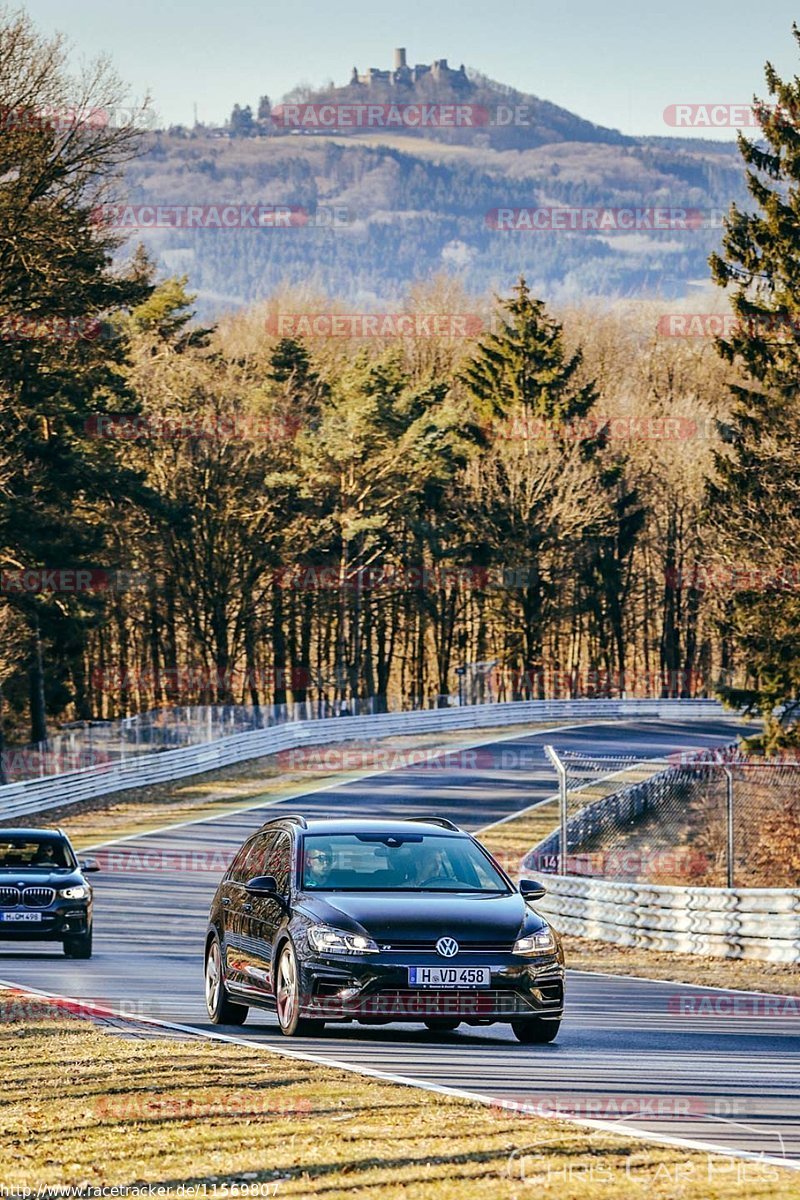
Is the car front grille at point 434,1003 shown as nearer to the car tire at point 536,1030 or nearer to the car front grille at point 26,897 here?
the car tire at point 536,1030

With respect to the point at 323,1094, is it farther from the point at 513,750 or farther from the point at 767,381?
the point at 513,750

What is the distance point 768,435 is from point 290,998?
3951 centimetres

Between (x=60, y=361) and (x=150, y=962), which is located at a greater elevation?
(x=60, y=361)

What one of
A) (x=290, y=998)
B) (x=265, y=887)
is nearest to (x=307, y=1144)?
(x=290, y=998)

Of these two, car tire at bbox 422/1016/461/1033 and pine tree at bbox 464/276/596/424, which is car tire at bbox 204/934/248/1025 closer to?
car tire at bbox 422/1016/461/1033

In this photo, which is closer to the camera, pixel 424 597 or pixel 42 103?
pixel 42 103

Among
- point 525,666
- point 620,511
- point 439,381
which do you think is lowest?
point 525,666

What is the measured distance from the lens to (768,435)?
168ft

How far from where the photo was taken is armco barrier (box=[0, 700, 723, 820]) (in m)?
46.8

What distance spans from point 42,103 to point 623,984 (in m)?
30.3

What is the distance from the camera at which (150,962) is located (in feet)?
73.7

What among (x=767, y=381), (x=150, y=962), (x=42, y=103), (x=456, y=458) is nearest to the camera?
(x=150, y=962)

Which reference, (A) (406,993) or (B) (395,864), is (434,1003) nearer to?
(A) (406,993)

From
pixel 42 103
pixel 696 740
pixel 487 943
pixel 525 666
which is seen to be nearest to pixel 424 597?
pixel 525 666
